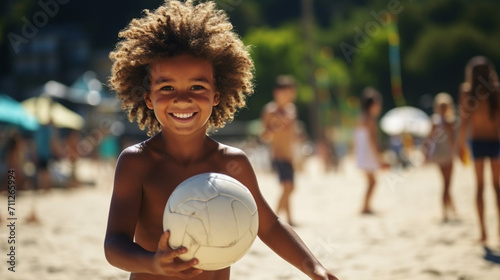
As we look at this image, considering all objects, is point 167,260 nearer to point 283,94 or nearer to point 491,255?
point 491,255

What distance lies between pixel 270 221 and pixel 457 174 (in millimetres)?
14406

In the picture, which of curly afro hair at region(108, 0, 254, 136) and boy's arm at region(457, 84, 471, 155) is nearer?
curly afro hair at region(108, 0, 254, 136)

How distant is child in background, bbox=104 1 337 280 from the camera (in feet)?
8.00

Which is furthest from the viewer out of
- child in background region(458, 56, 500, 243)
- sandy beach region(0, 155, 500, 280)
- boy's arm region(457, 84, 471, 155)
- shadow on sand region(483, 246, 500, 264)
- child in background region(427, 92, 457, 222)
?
child in background region(427, 92, 457, 222)

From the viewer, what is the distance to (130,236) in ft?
7.61

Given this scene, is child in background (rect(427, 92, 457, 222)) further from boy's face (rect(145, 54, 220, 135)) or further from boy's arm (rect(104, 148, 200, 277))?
boy's arm (rect(104, 148, 200, 277))

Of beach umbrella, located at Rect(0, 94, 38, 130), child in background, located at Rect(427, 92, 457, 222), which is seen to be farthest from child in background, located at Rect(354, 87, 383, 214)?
beach umbrella, located at Rect(0, 94, 38, 130)

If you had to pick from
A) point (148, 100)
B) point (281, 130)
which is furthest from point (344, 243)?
point (148, 100)

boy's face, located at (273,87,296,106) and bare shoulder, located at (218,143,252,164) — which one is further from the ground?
boy's face, located at (273,87,296,106)

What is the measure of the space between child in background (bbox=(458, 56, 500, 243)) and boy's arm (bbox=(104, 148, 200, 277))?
15.2 feet

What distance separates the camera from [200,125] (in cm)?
254

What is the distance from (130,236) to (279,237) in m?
0.69

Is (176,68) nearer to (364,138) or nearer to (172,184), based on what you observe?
(172,184)

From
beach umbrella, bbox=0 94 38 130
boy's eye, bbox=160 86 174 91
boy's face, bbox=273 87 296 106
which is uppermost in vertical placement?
beach umbrella, bbox=0 94 38 130
